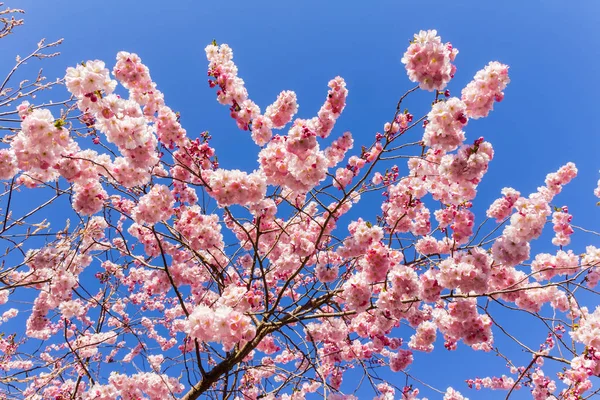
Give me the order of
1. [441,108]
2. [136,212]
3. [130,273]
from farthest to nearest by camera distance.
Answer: [130,273] → [136,212] → [441,108]

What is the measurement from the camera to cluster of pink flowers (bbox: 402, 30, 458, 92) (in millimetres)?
3303

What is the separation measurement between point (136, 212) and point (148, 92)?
1358 millimetres

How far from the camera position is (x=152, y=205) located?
3760 mm

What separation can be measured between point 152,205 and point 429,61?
2.98 metres

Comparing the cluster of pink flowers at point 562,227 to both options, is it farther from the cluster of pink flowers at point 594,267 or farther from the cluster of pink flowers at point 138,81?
the cluster of pink flowers at point 138,81

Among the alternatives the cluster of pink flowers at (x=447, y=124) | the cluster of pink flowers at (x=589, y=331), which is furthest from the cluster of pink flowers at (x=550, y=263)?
the cluster of pink flowers at (x=447, y=124)

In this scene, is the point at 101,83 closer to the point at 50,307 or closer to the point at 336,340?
the point at 50,307

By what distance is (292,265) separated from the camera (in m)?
5.08

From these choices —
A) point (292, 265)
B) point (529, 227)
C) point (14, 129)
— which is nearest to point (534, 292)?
point (529, 227)

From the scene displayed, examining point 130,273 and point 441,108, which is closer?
point 441,108

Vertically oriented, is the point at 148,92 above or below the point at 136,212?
above

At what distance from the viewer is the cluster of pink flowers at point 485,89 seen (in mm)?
3381

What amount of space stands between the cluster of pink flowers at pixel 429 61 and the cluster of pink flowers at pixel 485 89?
281mm

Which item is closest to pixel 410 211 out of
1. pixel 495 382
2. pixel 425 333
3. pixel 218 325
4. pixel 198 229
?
pixel 425 333
